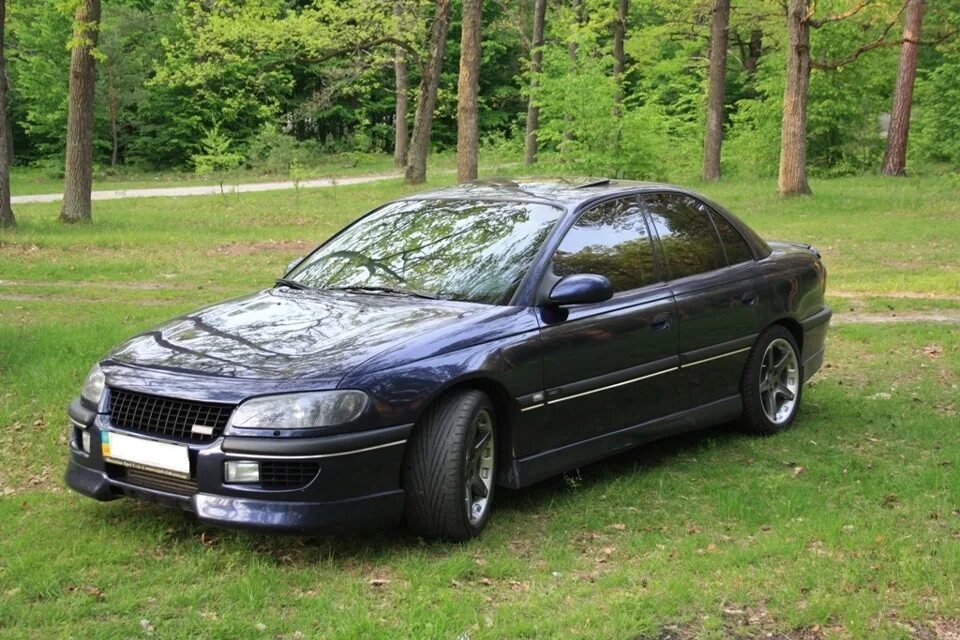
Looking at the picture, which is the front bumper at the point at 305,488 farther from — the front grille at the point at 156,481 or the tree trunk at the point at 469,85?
the tree trunk at the point at 469,85

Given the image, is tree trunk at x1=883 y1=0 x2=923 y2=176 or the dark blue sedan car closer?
the dark blue sedan car

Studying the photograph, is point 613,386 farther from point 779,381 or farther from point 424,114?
point 424,114

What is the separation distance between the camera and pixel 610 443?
559 cm

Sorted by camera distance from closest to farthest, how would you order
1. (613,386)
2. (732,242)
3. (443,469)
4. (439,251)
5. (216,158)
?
(443,469), (613,386), (439,251), (732,242), (216,158)

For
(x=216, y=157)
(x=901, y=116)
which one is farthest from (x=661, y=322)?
(x=901, y=116)

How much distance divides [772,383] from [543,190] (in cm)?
202

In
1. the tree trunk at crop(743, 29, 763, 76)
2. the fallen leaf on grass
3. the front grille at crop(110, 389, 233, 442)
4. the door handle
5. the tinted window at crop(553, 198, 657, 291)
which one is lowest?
the fallen leaf on grass

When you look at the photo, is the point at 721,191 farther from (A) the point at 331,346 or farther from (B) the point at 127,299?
(A) the point at 331,346

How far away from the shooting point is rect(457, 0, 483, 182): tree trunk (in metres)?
20.0

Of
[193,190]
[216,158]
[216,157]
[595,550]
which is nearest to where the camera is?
[595,550]

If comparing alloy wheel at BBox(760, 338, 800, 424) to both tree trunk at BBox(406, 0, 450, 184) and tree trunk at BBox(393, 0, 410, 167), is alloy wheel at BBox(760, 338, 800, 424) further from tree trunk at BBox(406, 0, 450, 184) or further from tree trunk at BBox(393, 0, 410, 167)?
tree trunk at BBox(393, 0, 410, 167)

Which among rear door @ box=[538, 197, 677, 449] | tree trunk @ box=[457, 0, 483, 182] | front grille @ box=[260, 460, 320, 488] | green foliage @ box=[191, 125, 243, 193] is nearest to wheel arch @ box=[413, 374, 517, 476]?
rear door @ box=[538, 197, 677, 449]

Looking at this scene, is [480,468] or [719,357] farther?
[719,357]

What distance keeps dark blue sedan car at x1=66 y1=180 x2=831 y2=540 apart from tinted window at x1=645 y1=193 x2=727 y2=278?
1 centimetres
